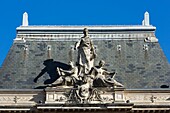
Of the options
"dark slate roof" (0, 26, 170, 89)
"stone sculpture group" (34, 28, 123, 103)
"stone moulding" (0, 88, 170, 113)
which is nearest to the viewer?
"stone moulding" (0, 88, 170, 113)

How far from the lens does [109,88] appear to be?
160 ft

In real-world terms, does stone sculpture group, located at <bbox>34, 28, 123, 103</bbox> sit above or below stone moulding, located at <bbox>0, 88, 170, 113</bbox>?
above

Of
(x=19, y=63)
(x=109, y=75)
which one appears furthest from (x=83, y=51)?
(x=19, y=63)

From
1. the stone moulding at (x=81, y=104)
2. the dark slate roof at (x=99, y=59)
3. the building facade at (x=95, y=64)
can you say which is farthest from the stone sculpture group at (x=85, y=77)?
the dark slate roof at (x=99, y=59)

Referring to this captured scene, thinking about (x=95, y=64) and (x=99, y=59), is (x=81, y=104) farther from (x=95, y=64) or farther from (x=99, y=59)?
(x=99, y=59)

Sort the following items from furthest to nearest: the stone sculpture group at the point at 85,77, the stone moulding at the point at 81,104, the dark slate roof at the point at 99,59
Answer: the dark slate roof at the point at 99,59 → the stone sculpture group at the point at 85,77 → the stone moulding at the point at 81,104

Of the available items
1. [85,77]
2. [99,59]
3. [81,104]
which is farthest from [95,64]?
[81,104]

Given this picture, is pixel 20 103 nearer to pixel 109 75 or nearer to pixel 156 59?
pixel 109 75

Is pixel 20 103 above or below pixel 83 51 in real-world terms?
below

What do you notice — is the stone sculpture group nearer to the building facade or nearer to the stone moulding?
the building facade

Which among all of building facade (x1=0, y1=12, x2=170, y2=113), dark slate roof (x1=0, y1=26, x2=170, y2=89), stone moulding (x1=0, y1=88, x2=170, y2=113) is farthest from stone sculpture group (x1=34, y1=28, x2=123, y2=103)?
dark slate roof (x1=0, y1=26, x2=170, y2=89)

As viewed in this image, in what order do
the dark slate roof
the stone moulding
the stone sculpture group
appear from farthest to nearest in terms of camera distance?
the dark slate roof, the stone sculpture group, the stone moulding

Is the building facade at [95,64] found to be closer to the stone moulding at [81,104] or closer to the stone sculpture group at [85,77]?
the stone moulding at [81,104]

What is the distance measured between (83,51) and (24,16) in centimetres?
911
